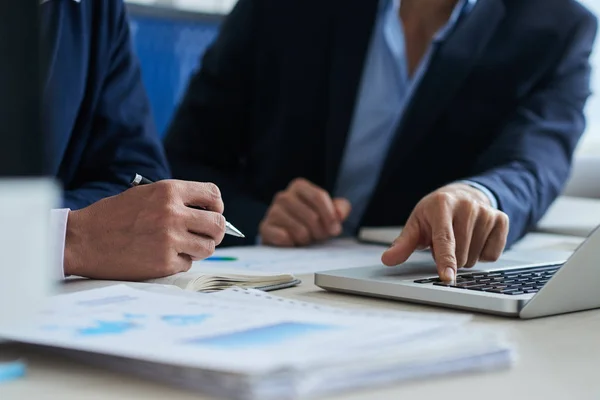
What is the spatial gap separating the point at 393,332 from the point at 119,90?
2.48ft

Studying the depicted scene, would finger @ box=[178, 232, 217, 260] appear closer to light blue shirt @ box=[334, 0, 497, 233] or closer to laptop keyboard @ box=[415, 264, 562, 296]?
laptop keyboard @ box=[415, 264, 562, 296]

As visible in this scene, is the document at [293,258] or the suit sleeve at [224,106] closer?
the document at [293,258]

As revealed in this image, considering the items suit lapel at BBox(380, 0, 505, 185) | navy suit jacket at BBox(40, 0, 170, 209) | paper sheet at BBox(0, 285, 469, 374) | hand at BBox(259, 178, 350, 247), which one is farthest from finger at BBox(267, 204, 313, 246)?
paper sheet at BBox(0, 285, 469, 374)

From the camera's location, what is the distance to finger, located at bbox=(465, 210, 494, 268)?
918 mm

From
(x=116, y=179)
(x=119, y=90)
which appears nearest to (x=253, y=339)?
(x=116, y=179)

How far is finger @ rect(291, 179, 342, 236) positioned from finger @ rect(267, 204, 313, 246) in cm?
3

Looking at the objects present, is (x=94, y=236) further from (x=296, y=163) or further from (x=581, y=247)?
(x=296, y=163)

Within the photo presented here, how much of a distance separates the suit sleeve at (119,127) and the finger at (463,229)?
0.36 meters

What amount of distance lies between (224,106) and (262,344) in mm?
1105

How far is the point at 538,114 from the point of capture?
4.65 ft

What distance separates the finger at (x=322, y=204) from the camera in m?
1.27

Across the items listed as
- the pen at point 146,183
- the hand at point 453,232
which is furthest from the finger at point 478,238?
the pen at point 146,183

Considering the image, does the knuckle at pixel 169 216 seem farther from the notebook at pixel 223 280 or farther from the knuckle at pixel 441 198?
the knuckle at pixel 441 198

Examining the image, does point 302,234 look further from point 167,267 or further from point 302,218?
point 167,267
